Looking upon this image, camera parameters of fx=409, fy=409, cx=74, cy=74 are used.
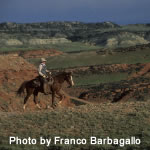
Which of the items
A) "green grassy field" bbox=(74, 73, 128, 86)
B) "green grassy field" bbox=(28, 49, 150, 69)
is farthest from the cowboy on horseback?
"green grassy field" bbox=(28, 49, 150, 69)

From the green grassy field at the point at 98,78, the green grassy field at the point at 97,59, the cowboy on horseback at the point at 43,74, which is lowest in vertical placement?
the cowboy on horseback at the point at 43,74

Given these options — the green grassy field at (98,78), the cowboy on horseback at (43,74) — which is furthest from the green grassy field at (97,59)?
the cowboy on horseback at (43,74)

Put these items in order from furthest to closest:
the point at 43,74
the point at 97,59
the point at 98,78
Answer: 1. the point at 97,59
2. the point at 98,78
3. the point at 43,74

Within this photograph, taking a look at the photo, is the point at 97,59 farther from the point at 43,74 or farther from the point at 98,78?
the point at 43,74

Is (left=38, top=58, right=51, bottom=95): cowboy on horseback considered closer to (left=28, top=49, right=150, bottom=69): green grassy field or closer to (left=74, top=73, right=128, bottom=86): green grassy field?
(left=74, top=73, right=128, bottom=86): green grassy field

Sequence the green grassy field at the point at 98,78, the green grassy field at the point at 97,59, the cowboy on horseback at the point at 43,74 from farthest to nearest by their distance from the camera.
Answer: the green grassy field at the point at 97,59 → the green grassy field at the point at 98,78 → the cowboy on horseback at the point at 43,74

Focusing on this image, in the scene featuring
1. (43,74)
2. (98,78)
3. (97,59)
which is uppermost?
(97,59)

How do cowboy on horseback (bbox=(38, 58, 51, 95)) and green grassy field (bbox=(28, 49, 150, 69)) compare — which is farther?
green grassy field (bbox=(28, 49, 150, 69))

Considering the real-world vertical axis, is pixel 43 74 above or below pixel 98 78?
below

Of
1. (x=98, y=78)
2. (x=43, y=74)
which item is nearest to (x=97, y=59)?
(x=98, y=78)

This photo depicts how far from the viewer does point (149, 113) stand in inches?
641

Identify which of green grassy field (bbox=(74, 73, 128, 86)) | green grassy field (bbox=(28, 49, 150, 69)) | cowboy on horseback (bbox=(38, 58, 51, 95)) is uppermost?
green grassy field (bbox=(28, 49, 150, 69))

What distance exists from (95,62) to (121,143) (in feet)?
222

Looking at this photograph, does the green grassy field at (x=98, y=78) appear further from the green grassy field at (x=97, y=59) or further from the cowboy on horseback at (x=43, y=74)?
the cowboy on horseback at (x=43, y=74)
